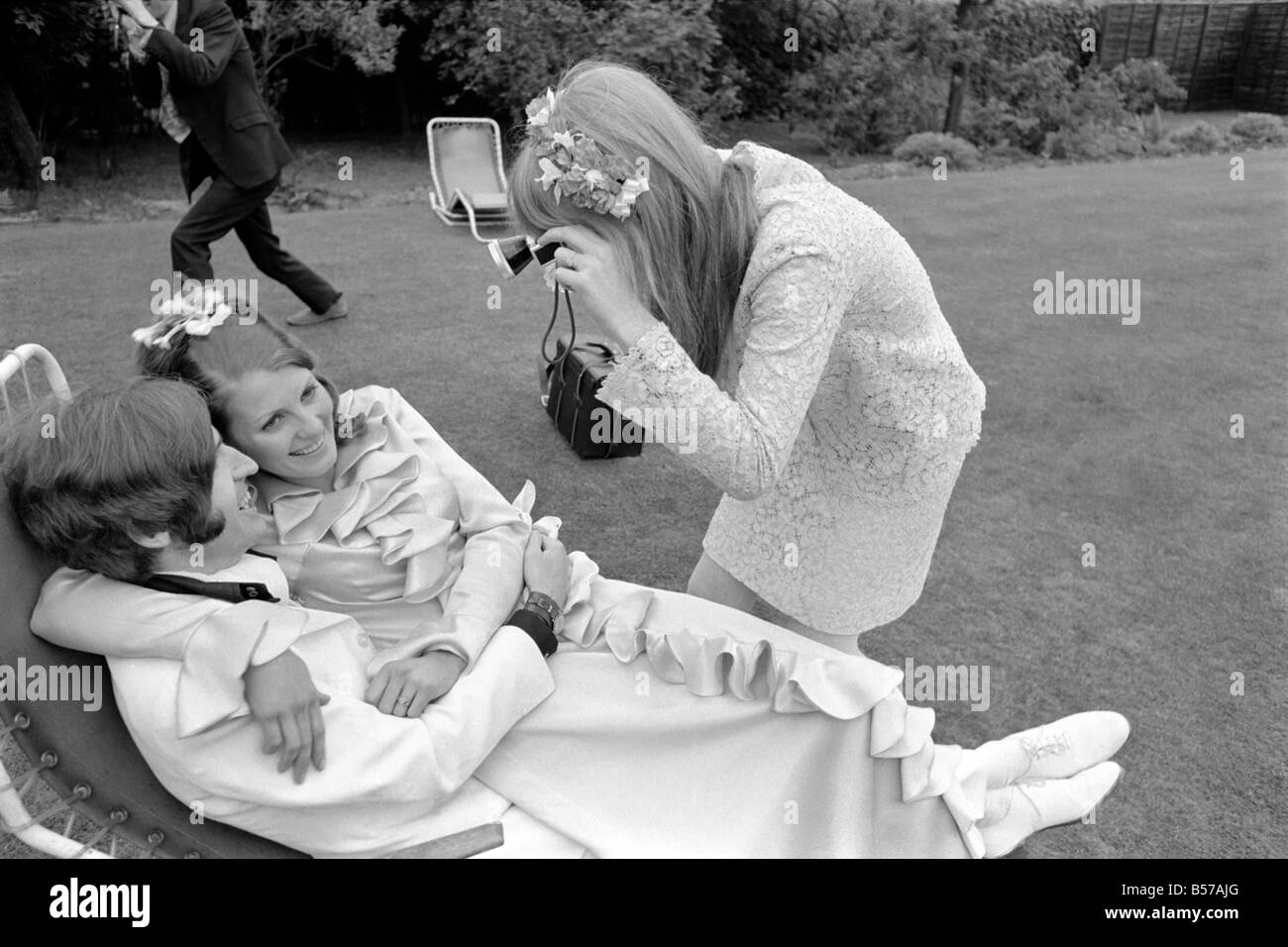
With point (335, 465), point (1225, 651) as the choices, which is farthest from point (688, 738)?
point (1225, 651)

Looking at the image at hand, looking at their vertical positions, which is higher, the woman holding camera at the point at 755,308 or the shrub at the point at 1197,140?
the woman holding camera at the point at 755,308

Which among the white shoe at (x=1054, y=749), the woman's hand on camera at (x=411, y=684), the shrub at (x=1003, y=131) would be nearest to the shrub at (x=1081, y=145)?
the shrub at (x=1003, y=131)

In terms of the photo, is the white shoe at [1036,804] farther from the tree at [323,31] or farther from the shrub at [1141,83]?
the shrub at [1141,83]

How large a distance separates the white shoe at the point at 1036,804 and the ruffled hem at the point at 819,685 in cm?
17

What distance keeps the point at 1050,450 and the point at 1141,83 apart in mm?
13962

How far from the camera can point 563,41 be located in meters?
11.8

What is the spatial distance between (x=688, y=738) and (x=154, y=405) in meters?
1.10

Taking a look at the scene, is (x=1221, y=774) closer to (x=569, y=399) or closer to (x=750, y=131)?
Result: (x=569, y=399)

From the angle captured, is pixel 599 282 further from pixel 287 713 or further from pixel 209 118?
pixel 209 118

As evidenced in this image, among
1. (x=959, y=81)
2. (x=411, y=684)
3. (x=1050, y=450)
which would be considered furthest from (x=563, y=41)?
(x=411, y=684)

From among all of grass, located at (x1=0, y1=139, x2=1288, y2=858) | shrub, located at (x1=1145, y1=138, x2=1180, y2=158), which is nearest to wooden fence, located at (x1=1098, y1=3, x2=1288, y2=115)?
shrub, located at (x1=1145, y1=138, x2=1180, y2=158)

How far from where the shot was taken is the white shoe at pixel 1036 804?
2.23 meters

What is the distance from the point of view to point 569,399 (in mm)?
4938

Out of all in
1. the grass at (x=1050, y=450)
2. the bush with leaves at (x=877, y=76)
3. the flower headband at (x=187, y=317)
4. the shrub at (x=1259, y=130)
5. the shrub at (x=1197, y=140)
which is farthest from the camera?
the shrub at (x=1259, y=130)
